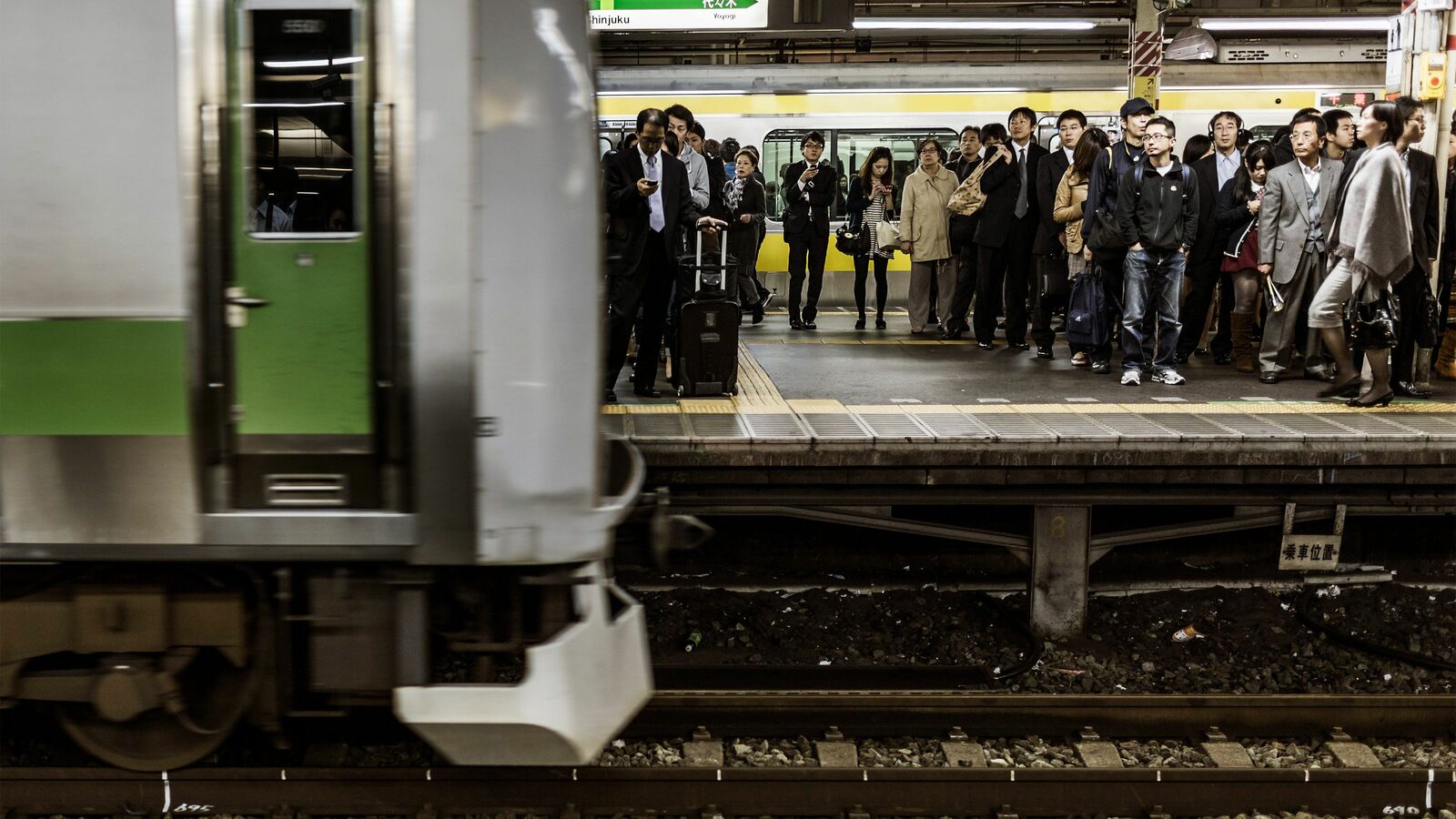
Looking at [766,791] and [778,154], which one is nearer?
[766,791]

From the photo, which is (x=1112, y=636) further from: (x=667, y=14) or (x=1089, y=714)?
(x=667, y=14)

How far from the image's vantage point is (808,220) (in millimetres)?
11867

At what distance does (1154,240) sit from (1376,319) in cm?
146

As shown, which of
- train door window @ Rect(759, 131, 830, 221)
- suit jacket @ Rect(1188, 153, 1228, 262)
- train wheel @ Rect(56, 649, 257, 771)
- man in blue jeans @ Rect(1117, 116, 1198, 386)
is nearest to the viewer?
train wheel @ Rect(56, 649, 257, 771)

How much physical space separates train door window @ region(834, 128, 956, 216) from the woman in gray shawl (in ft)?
21.3

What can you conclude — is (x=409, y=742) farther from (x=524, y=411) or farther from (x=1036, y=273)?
(x=1036, y=273)

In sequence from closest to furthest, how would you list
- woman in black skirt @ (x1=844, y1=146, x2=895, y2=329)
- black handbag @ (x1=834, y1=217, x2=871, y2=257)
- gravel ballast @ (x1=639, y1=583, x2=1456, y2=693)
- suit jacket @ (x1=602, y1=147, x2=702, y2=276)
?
gravel ballast @ (x1=639, y1=583, x2=1456, y2=693), suit jacket @ (x1=602, y1=147, x2=702, y2=276), woman in black skirt @ (x1=844, y1=146, x2=895, y2=329), black handbag @ (x1=834, y1=217, x2=871, y2=257)

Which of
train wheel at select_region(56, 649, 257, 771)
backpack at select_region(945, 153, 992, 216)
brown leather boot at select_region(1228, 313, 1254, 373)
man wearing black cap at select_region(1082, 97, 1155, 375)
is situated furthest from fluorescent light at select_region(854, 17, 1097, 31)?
train wheel at select_region(56, 649, 257, 771)

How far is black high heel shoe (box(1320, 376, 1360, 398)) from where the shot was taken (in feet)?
24.3

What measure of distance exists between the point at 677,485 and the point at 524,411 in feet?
7.77

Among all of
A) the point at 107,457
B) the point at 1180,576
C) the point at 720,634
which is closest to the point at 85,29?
the point at 107,457

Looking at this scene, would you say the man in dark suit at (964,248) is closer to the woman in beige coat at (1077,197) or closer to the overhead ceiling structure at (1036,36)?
the woman in beige coat at (1077,197)

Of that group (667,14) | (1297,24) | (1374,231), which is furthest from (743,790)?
(1297,24)

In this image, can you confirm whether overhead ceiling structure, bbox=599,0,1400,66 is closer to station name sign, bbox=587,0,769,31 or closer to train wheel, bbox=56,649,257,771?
station name sign, bbox=587,0,769,31
